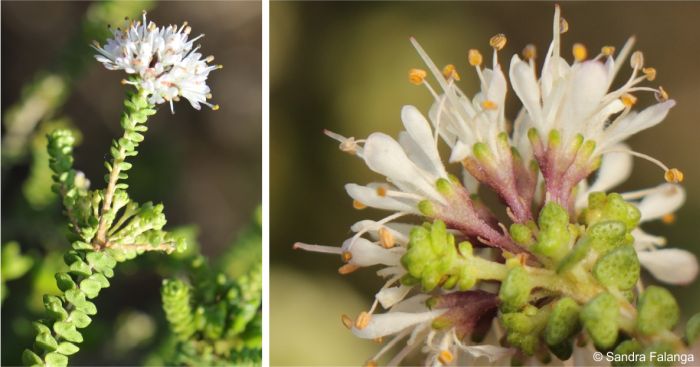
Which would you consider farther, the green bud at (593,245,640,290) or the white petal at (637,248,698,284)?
the white petal at (637,248,698,284)

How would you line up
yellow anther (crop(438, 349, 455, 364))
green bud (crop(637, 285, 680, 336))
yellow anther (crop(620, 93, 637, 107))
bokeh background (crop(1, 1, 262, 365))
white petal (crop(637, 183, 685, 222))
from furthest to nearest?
bokeh background (crop(1, 1, 262, 365)) → white petal (crop(637, 183, 685, 222)) → yellow anther (crop(620, 93, 637, 107)) → yellow anther (crop(438, 349, 455, 364)) → green bud (crop(637, 285, 680, 336))

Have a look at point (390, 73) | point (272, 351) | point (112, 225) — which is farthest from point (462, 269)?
point (390, 73)

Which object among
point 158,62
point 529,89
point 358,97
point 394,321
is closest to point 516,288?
point 394,321

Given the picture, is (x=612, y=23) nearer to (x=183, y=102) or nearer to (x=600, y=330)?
(x=183, y=102)

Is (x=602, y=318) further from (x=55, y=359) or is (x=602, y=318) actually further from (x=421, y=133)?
(x=55, y=359)

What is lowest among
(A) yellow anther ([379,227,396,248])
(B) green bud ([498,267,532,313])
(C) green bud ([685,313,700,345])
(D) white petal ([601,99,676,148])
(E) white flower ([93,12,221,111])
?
(C) green bud ([685,313,700,345])

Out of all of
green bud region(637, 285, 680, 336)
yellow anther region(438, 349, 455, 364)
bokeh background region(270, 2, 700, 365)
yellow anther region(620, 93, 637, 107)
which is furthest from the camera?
bokeh background region(270, 2, 700, 365)

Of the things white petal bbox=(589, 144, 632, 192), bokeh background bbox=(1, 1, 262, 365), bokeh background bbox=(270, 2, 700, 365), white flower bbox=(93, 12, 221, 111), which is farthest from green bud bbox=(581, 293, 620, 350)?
bokeh background bbox=(270, 2, 700, 365)

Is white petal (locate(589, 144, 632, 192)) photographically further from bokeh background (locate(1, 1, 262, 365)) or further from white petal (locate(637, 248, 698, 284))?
bokeh background (locate(1, 1, 262, 365))
